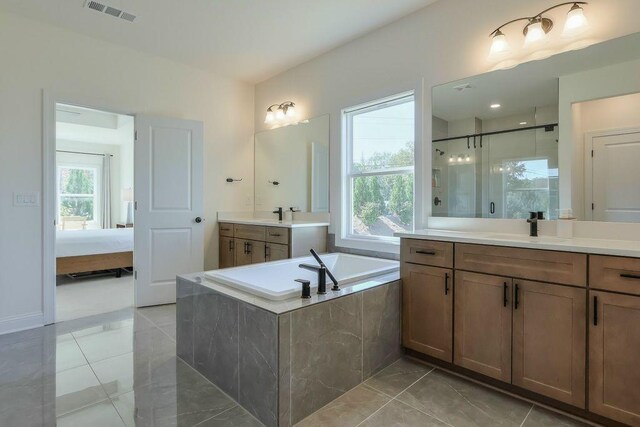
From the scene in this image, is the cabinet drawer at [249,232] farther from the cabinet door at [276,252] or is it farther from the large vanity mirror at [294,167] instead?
the large vanity mirror at [294,167]

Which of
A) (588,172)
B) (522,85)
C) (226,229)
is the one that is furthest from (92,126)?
(588,172)

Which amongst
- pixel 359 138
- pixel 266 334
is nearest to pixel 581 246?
pixel 266 334

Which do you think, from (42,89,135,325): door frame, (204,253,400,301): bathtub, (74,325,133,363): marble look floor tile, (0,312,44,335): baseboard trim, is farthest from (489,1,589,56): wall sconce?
(0,312,44,335): baseboard trim

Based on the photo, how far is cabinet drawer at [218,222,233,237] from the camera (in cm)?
401

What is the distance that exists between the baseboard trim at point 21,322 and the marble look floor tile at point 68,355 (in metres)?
0.52

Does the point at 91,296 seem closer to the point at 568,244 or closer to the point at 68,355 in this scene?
the point at 68,355

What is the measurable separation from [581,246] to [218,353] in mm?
1960

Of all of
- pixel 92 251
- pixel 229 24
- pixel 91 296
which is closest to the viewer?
pixel 229 24

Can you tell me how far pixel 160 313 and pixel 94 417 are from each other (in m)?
1.71

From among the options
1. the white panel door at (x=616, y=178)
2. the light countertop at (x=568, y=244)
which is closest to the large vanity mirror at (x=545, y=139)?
the white panel door at (x=616, y=178)

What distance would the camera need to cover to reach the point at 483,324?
1.93 m

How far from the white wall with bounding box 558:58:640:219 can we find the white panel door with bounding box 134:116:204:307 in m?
3.33

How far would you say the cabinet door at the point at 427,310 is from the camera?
2.08m

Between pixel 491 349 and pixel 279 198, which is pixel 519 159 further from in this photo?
pixel 279 198
